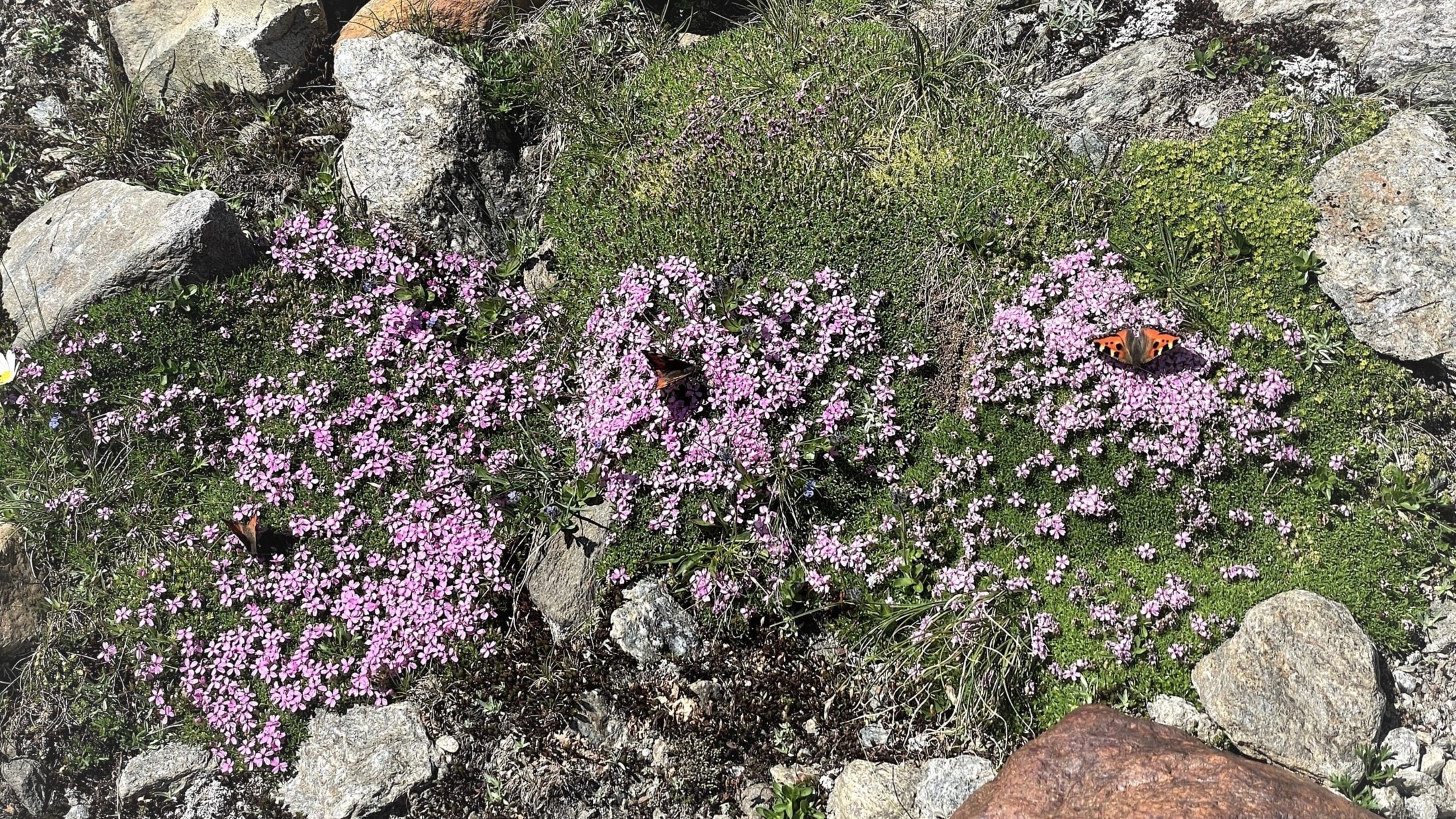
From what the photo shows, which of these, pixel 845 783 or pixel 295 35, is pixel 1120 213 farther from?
pixel 295 35

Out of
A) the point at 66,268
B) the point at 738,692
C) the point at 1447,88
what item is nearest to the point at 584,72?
the point at 66,268

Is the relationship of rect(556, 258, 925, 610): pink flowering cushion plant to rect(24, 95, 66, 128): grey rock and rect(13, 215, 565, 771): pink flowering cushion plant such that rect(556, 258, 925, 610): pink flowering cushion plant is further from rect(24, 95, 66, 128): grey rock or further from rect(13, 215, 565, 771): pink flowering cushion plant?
rect(24, 95, 66, 128): grey rock

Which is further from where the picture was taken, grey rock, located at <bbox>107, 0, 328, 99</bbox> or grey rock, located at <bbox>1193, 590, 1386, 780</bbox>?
grey rock, located at <bbox>107, 0, 328, 99</bbox>

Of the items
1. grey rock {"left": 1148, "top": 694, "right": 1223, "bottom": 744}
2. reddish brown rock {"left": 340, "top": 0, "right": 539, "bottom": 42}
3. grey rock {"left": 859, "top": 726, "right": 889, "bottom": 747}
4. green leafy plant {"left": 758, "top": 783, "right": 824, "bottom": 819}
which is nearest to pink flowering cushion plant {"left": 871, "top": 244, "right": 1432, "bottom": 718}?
grey rock {"left": 1148, "top": 694, "right": 1223, "bottom": 744}

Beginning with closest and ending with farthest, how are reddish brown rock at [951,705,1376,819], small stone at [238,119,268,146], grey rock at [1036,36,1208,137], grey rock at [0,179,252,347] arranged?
reddish brown rock at [951,705,1376,819] < grey rock at [0,179,252,347] < grey rock at [1036,36,1208,137] < small stone at [238,119,268,146]

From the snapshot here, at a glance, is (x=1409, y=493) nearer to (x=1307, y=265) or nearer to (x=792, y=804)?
(x=1307, y=265)

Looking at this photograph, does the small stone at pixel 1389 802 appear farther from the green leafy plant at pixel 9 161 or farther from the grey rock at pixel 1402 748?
the green leafy plant at pixel 9 161
